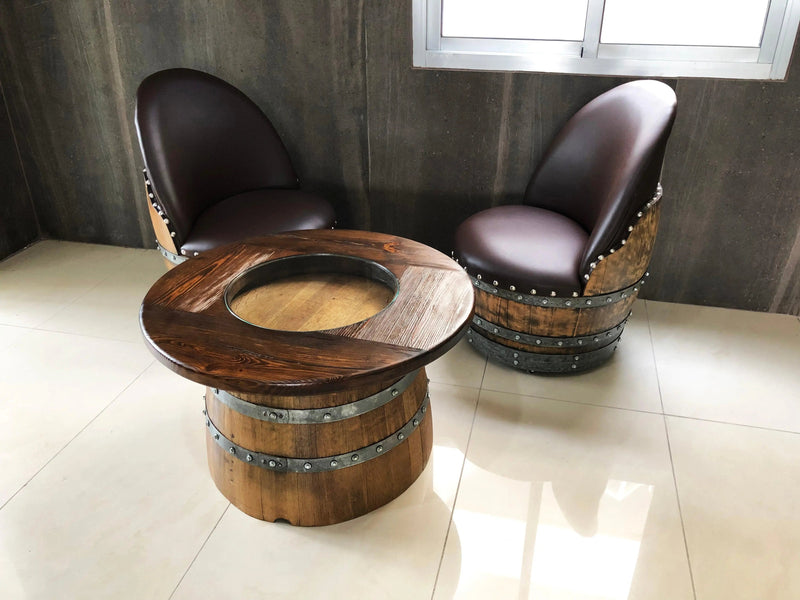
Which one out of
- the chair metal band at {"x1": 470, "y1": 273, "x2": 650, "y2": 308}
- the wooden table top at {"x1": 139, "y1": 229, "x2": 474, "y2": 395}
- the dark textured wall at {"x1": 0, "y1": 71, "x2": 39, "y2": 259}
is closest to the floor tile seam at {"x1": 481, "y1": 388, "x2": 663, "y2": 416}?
the chair metal band at {"x1": 470, "y1": 273, "x2": 650, "y2": 308}

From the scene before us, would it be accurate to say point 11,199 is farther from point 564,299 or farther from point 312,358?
point 564,299

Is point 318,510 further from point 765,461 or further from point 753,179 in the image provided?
point 753,179

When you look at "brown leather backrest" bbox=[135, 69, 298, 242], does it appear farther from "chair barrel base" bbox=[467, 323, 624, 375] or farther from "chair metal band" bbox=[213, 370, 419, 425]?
"chair barrel base" bbox=[467, 323, 624, 375]

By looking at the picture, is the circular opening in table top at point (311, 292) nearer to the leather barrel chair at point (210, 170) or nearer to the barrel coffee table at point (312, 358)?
the barrel coffee table at point (312, 358)

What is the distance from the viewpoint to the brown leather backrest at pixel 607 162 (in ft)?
6.89

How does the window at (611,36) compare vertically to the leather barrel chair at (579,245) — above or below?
above

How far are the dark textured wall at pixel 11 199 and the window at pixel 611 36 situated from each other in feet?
7.36

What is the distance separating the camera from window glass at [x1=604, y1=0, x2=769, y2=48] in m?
2.56

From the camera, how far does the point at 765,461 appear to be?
6.64 feet

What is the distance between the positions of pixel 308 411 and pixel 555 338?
1.11m

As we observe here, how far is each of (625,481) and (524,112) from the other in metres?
1.62

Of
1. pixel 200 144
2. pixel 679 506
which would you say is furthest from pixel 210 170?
pixel 679 506

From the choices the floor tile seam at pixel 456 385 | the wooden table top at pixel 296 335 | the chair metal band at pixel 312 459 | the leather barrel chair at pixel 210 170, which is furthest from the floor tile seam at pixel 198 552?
the leather barrel chair at pixel 210 170

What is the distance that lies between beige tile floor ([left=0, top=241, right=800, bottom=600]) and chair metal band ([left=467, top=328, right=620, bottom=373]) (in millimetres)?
46
